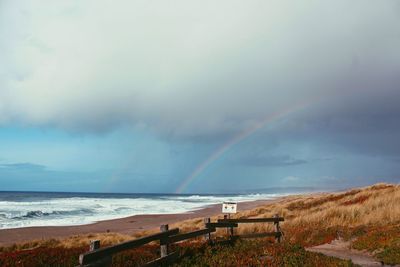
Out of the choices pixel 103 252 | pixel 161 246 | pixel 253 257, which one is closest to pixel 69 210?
pixel 253 257

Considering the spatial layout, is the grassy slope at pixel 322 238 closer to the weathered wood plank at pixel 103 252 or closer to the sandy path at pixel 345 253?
the sandy path at pixel 345 253

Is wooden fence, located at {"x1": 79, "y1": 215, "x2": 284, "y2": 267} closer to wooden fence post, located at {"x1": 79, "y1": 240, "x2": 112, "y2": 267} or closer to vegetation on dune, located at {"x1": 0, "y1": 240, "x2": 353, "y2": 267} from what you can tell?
wooden fence post, located at {"x1": 79, "y1": 240, "x2": 112, "y2": 267}

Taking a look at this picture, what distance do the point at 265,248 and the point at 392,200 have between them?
1607 centimetres

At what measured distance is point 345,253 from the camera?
15.1 m

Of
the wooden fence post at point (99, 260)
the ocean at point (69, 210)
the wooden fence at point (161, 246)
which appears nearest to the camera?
the wooden fence at point (161, 246)

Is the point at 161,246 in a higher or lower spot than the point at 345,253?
higher

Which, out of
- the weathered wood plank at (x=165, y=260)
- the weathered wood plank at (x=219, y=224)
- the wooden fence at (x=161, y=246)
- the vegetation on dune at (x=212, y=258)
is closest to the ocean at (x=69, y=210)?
the vegetation on dune at (x=212, y=258)

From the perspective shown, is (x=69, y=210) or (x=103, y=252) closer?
(x=103, y=252)

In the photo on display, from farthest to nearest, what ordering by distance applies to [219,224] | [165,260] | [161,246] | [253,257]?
1. [219,224]
2. [253,257]
3. [161,246]
4. [165,260]

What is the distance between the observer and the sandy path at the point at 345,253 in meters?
12.8

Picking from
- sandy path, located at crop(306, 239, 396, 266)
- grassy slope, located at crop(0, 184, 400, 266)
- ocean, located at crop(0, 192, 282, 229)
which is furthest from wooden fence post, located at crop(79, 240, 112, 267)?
ocean, located at crop(0, 192, 282, 229)

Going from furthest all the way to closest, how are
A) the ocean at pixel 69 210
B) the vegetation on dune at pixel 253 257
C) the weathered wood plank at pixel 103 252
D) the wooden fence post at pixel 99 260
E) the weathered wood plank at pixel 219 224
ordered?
the ocean at pixel 69 210 < the weathered wood plank at pixel 219 224 < the vegetation on dune at pixel 253 257 < the wooden fence post at pixel 99 260 < the weathered wood plank at pixel 103 252

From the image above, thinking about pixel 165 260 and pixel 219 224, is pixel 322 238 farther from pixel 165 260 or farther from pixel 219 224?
pixel 165 260

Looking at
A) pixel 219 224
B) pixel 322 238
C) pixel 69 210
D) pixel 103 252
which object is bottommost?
pixel 69 210
